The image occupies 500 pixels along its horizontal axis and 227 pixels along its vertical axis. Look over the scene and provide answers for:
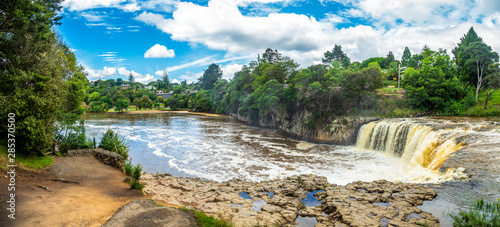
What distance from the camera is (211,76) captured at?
105 m

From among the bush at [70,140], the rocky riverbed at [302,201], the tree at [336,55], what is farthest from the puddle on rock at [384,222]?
the tree at [336,55]

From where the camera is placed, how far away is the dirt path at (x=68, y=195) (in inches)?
304

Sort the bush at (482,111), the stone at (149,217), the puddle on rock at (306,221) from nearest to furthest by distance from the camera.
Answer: the stone at (149,217) → the puddle on rock at (306,221) → the bush at (482,111)

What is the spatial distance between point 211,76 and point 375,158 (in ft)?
296

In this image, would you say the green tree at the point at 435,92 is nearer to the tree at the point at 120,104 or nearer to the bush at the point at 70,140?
the bush at the point at 70,140

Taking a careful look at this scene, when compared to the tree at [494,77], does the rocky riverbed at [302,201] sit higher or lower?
lower

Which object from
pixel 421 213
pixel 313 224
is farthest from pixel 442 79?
pixel 313 224

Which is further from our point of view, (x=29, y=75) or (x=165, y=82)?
(x=165, y=82)

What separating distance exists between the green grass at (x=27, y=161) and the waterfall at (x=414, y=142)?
20.0 m

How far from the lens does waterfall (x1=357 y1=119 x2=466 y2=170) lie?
15562mm

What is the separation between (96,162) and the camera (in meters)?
15.1

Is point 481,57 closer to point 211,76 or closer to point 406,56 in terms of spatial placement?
point 406,56

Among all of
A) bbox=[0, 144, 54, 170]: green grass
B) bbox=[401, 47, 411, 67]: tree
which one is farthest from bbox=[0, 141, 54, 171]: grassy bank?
bbox=[401, 47, 411, 67]: tree

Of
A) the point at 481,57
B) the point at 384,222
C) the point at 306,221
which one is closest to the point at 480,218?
the point at 384,222
